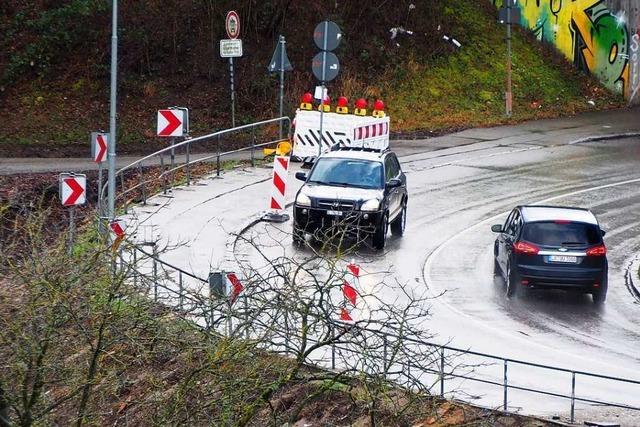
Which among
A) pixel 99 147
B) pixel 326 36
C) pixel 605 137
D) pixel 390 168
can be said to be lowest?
pixel 605 137

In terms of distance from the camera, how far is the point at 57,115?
126 ft

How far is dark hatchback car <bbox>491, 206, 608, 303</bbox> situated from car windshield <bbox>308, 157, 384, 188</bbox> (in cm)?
430

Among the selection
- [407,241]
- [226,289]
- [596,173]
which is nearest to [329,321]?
[226,289]

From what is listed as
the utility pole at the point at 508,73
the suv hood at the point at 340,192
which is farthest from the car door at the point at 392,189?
the utility pole at the point at 508,73

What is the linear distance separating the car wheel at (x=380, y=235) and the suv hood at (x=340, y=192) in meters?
0.50

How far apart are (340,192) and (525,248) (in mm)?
4573

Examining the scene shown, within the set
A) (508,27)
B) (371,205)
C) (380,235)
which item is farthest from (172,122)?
(508,27)

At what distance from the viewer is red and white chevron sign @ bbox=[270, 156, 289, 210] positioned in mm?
26438

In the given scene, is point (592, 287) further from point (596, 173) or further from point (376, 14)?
point (376, 14)

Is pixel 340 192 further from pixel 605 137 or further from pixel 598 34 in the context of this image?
pixel 598 34

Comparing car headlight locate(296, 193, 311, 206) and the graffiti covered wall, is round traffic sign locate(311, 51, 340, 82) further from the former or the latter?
the graffiti covered wall

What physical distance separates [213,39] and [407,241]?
17920mm

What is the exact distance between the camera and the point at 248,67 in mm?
41500

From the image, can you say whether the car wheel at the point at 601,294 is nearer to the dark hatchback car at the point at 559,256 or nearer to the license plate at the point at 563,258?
the dark hatchback car at the point at 559,256
